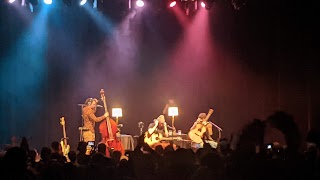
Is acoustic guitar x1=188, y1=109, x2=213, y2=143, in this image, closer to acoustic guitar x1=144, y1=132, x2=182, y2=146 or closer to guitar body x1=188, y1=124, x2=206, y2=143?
guitar body x1=188, y1=124, x2=206, y2=143

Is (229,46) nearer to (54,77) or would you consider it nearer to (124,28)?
(124,28)

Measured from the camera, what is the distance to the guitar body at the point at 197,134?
534 inches

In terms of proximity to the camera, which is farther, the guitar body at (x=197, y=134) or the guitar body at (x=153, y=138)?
the guitar body at (x=197, y=134)

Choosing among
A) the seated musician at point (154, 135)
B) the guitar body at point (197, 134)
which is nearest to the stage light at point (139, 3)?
the seated musician at point (154, 135)

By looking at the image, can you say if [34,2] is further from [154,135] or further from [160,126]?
[154,135]

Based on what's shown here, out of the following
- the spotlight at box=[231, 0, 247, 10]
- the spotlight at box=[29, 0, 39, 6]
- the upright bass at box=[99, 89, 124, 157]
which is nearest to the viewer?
the upright bass at box=[99, 89, 124, 157]

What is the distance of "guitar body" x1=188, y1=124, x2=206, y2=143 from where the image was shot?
13562 mm

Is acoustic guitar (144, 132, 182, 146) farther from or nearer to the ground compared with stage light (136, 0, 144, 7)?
nearer to the ground

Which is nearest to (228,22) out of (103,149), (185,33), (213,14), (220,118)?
(213,14)

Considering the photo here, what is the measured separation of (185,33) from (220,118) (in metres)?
3.24

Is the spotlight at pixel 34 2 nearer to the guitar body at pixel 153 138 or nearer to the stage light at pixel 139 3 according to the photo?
the stage light at pixel 139 3

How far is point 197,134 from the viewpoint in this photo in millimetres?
Result: 13609

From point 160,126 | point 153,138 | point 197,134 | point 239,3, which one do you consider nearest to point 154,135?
point 153,138

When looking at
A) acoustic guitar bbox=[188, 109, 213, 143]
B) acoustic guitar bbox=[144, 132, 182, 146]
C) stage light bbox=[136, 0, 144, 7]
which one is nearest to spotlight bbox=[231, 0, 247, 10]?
stage light bbox=[136, 0, 144, 7]
